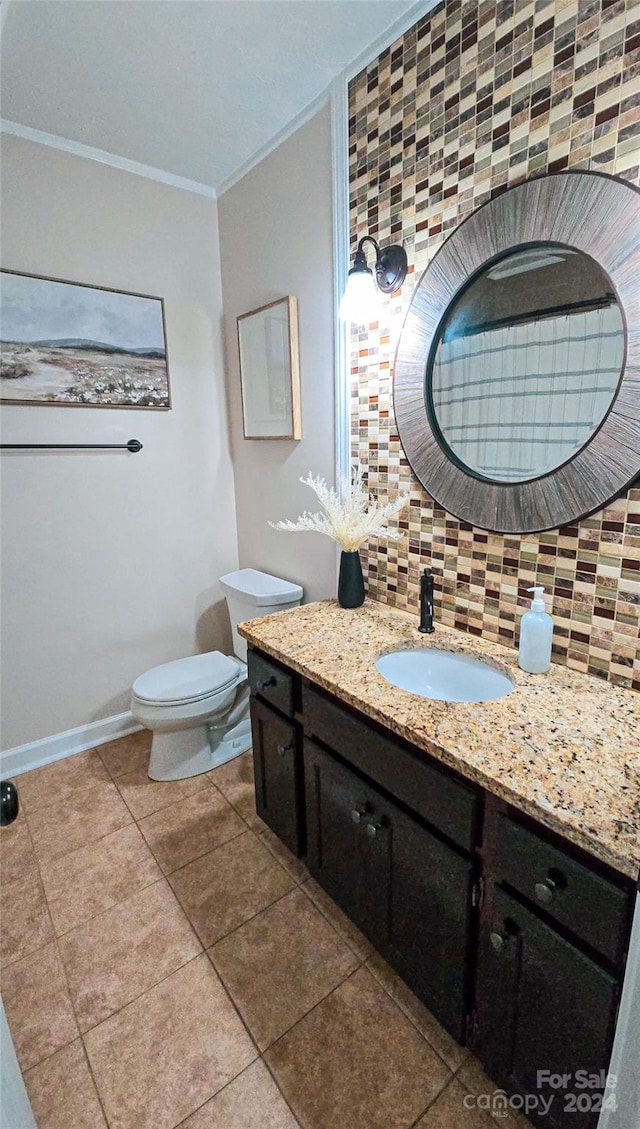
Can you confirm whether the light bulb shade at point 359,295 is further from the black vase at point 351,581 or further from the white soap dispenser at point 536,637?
the white soap dispenser at point 536,637

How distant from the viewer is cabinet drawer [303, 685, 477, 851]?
948mm

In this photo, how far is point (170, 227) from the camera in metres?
2.17

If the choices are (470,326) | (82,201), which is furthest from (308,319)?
(82,201)

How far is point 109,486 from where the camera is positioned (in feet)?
7.13

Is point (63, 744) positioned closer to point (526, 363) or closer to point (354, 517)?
point (354, 517)

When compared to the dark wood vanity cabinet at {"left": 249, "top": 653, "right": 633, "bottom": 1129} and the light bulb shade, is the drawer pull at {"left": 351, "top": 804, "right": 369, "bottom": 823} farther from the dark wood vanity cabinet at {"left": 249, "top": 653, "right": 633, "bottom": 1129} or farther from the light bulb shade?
the light bulb shade

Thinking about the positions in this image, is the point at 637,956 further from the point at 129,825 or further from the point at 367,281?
the point at 129,825

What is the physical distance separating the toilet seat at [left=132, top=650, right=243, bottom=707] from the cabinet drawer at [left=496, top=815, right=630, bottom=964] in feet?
4.37

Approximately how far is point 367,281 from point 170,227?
4.10 ft

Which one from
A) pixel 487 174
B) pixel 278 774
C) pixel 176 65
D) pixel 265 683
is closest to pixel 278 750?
pixel 278 774

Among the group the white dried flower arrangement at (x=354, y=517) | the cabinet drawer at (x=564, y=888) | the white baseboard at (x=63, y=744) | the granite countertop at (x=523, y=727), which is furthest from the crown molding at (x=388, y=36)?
the white baseboard at (x=63, y=744)

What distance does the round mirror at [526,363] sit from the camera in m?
1.08

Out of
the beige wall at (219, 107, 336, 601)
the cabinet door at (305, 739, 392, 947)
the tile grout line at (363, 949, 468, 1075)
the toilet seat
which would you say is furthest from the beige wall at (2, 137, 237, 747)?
the tile grout line at (363, 949, 468, 1075)

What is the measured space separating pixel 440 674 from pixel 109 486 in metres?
1.61
